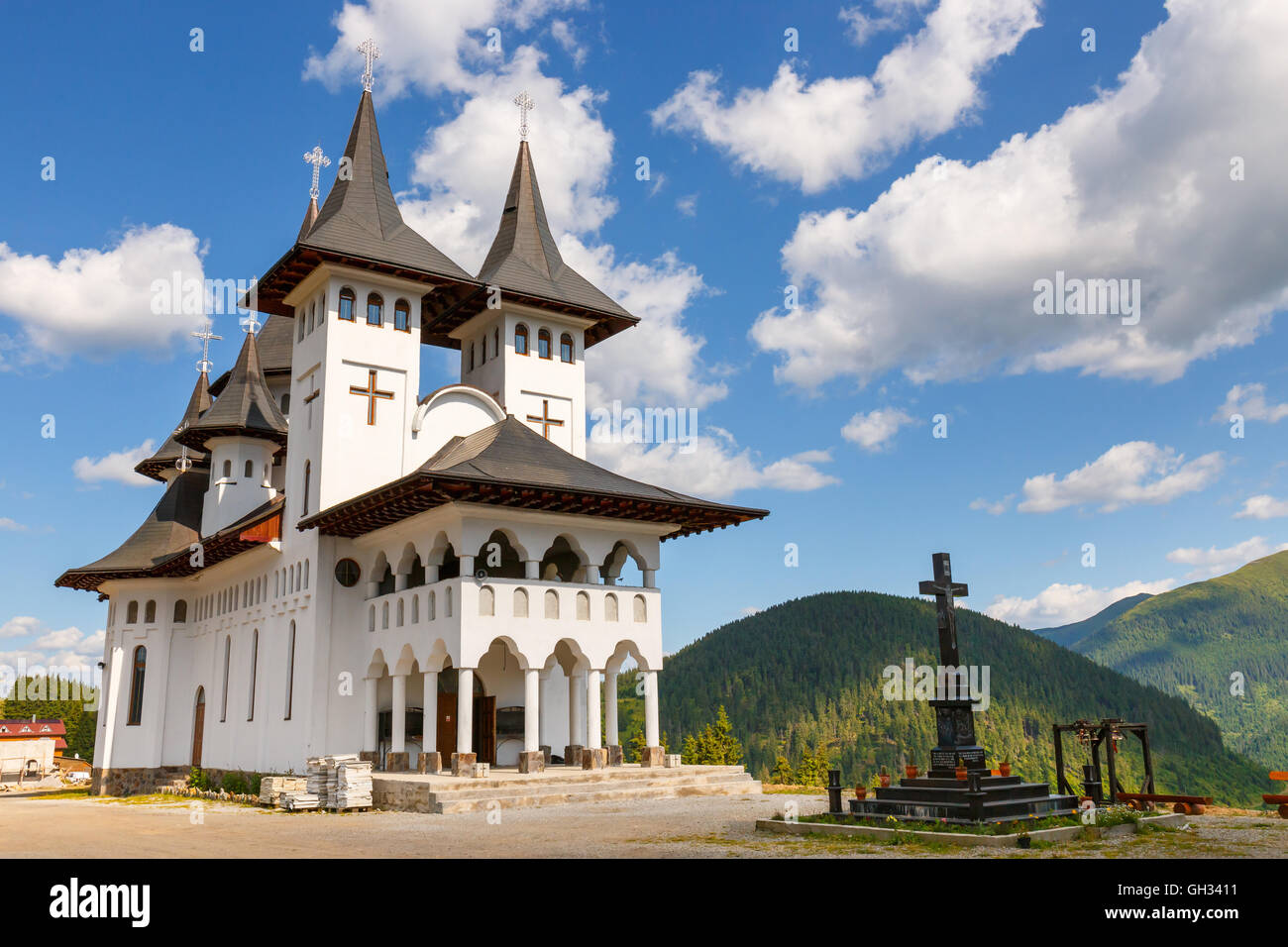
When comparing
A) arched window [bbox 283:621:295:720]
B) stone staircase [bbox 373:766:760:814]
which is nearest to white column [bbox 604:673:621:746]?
stone staircase [bbox 373:766:760:814]

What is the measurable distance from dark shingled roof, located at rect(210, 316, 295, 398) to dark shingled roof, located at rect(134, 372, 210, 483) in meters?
1.71

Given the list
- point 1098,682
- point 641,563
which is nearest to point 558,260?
point 641,563

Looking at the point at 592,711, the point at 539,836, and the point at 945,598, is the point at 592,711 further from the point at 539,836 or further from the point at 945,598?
the point at 945,598

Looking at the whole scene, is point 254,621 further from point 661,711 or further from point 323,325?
point 661,711

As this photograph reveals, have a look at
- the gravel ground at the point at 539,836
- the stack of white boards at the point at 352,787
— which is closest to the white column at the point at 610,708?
the gravel ground at the point at 539,836

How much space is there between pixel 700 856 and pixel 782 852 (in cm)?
108

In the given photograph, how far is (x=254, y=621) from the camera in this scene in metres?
30.2

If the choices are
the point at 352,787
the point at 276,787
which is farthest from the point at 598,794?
the point at 276,787

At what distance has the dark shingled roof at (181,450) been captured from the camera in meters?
40.0

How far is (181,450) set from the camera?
40.2 meters

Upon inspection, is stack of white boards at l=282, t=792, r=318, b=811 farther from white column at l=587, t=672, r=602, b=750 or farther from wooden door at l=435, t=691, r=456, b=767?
white column at l=587, t=672, r=602, b=750

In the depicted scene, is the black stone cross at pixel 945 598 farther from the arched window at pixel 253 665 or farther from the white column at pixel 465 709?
the arched window at pixel 253 665

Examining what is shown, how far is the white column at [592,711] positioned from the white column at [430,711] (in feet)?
11.7
